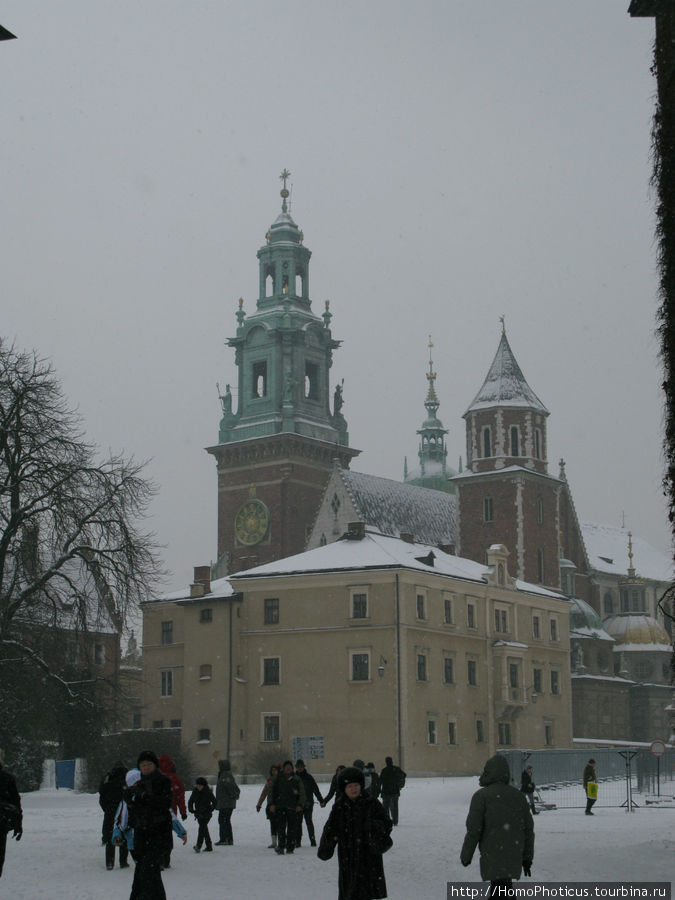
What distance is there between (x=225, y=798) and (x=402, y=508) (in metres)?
66.0

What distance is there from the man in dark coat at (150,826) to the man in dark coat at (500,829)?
10.1 ft

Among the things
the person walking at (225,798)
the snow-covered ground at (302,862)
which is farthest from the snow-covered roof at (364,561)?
the person walking at (225,798)

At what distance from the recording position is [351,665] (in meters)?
62.9

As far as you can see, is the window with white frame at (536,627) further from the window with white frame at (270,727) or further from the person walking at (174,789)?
the person walking at (174,789)

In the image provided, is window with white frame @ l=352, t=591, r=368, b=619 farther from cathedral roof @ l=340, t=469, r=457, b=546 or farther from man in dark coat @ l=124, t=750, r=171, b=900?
man in dark coat @ l=124, t=750, r=171, b=900

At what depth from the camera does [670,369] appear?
19.9 meters

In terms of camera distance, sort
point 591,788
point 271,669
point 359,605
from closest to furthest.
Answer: point 591,788, point 359,605, point 271,669

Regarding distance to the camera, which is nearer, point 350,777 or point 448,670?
point 350,777

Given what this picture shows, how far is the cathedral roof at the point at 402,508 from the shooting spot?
86.5 metres

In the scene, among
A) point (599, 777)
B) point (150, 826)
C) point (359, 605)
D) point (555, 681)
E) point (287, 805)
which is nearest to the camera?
point (150, 826)

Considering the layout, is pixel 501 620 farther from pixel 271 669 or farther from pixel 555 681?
pixel 271 669

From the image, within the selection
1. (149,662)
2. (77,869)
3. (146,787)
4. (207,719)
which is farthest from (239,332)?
(146,787)

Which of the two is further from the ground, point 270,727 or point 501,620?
point 501,620

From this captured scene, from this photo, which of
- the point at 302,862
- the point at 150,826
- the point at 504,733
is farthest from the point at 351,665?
the point at 150,826
